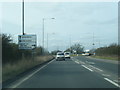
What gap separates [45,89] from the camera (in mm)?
10461

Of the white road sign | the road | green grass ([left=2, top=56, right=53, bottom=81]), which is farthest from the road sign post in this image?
the road

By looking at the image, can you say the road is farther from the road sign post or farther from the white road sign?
the white road sign

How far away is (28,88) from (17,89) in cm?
57

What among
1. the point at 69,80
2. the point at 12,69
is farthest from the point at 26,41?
the point at 69,80

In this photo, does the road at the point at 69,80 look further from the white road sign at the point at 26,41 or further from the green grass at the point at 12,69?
the white road sign at the point at 26,41

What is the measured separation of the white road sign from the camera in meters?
28.6

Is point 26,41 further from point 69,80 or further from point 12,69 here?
point 69,80

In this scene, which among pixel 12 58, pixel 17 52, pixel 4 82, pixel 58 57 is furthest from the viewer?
pixel 58 57

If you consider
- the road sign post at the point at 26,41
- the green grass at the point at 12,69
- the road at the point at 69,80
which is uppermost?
the road sign post at the point at 26,41

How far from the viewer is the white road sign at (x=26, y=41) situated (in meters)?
28.6

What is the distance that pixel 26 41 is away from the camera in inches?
1148

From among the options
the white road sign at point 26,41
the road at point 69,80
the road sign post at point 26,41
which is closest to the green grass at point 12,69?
the road at point 69,80

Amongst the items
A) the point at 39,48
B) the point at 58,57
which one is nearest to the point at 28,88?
the point at 58,57

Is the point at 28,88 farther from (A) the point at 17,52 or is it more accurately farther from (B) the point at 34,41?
(B) the point at 34,41
